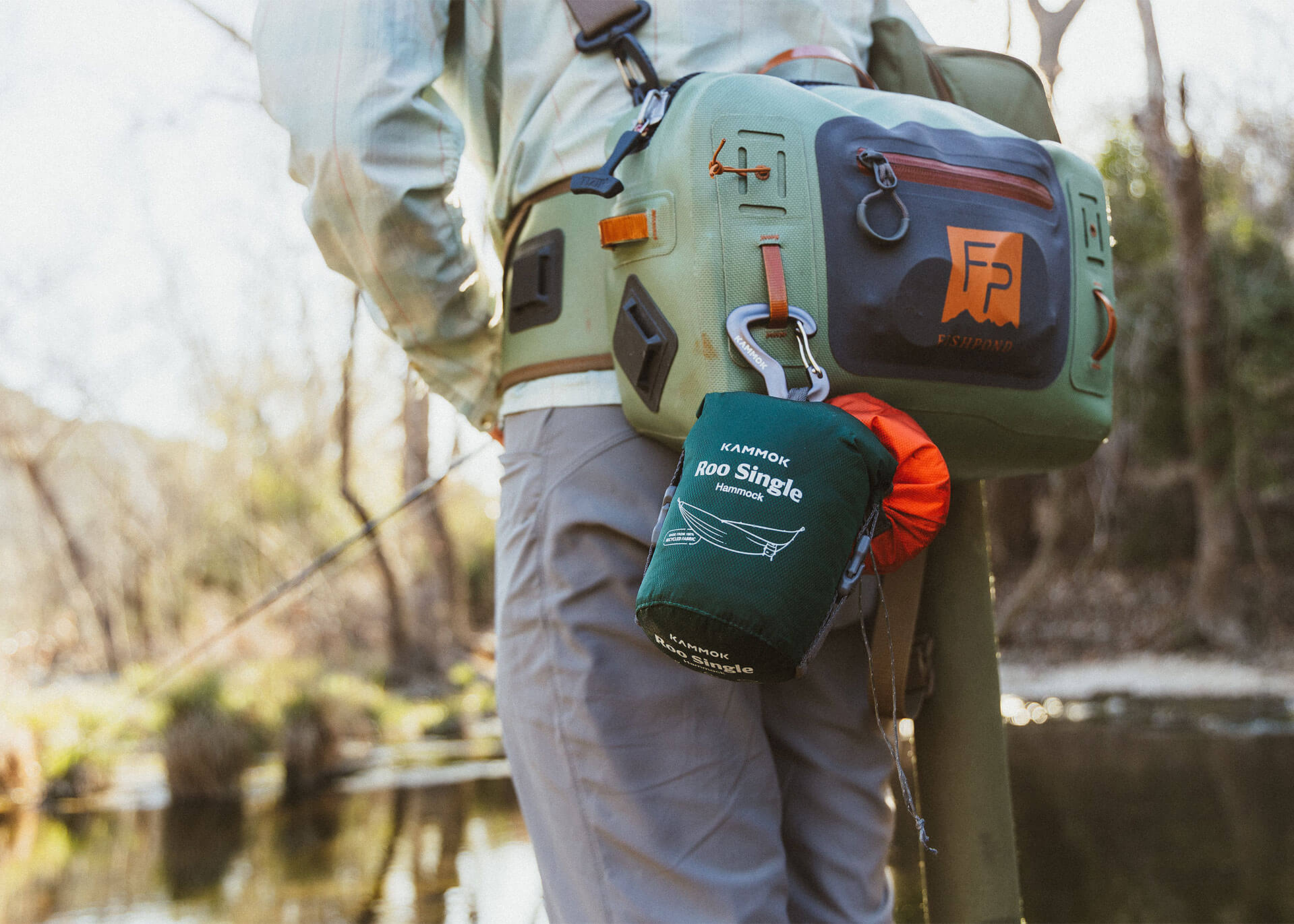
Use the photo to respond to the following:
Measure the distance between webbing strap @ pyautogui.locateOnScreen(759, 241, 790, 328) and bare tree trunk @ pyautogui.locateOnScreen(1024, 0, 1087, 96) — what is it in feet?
19.8

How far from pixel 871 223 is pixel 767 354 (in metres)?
0.16

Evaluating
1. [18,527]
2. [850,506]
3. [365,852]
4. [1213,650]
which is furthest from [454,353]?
[18,527]

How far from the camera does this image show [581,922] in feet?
3.28

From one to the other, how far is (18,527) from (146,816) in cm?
1328

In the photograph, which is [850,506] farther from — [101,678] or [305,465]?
[101,678]

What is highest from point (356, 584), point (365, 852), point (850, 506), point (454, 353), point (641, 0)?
point (356, 584)

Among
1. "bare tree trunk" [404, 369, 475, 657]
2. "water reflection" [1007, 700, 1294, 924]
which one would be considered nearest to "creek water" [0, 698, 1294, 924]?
"water reflection" [1007, 700, 1294, 924]

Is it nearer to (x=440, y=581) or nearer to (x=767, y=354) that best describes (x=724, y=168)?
(x=767, y=354)

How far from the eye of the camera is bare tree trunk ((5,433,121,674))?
39.2ft

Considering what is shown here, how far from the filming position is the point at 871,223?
0.95m

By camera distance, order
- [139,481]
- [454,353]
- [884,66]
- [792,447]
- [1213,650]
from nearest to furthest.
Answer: [792,447] < [454,353] < [884,66] < [1213,650] < [139,481]

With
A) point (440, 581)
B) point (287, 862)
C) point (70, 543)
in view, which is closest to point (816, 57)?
point (287, 862)

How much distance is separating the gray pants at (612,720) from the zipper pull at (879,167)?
32 centimetres

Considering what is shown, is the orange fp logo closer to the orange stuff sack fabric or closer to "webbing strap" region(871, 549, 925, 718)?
the orange stuff sack fabric
